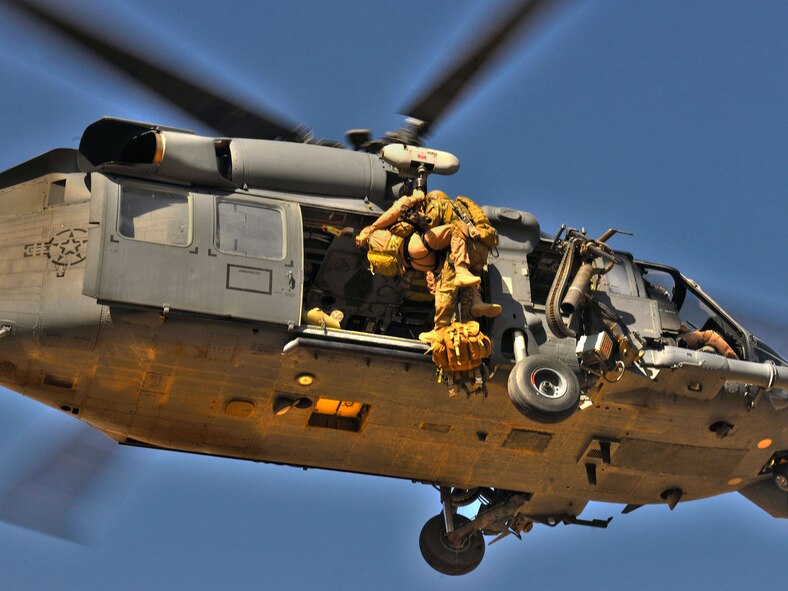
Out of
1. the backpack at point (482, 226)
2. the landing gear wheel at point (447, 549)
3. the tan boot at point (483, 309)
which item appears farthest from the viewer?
the landing gear wheel at point (447, 549)

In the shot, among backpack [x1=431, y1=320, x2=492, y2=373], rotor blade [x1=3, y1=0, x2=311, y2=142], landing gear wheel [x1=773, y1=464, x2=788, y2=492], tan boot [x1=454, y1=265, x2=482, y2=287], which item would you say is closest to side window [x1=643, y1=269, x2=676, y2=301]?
landing gear wheel [x1=773, y1=464, x2=788, y2=492]

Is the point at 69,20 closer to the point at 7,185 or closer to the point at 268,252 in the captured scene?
the point at 7,185

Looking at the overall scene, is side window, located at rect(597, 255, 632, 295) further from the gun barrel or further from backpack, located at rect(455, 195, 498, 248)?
backpack, located at rect(455, 195, 498, 248)

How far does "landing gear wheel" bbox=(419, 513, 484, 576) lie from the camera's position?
1825cm

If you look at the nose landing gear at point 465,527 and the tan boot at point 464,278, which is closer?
the tan boot at point 464,278

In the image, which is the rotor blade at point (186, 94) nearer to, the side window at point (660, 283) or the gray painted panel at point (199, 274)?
the gray painted panel at point (199, 274)

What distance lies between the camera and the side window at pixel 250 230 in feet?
49.2

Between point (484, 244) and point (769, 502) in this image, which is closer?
point (484, 244)

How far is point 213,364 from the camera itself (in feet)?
48.3

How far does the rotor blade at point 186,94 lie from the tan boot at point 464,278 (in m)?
2.37

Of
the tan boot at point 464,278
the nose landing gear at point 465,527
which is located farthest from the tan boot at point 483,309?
the nose landing gear at point 465,527

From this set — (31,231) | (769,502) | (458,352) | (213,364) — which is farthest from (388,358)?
(769,502)

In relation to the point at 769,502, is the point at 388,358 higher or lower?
higher

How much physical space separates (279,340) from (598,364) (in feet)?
10.6
